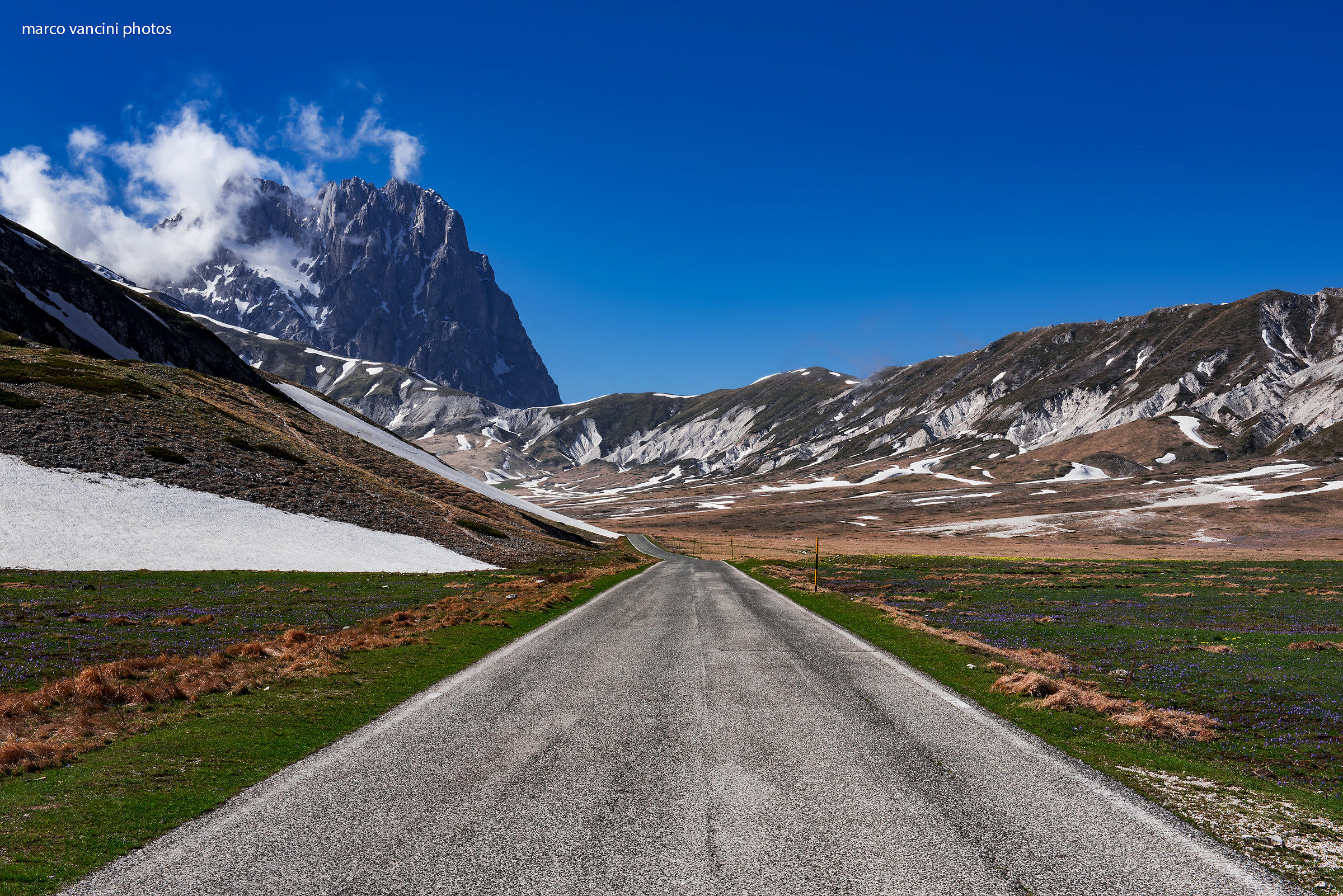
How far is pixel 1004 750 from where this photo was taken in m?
10.1

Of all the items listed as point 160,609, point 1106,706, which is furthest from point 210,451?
point 1106,706

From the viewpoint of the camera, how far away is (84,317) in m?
93.3

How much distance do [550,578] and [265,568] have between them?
17467 mm

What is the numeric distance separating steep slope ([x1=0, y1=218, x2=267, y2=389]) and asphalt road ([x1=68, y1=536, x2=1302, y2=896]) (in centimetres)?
9838

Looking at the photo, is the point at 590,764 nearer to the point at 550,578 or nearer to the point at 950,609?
the point at 950,609

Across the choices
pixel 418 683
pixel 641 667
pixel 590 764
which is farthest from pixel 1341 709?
pixel 418 683

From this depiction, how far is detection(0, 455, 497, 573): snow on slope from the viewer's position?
3694cm

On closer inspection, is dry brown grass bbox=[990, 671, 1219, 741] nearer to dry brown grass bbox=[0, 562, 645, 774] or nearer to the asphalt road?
the asphalt road

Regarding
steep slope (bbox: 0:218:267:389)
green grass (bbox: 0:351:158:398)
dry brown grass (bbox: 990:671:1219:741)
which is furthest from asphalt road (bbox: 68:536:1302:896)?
steep slope (bbox: 0:218:267:389)

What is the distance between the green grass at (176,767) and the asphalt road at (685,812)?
414 millimetres

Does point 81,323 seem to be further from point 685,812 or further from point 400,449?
point 685,812

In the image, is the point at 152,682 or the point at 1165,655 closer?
the point at 152,682

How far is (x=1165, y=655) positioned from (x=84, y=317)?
123 meters

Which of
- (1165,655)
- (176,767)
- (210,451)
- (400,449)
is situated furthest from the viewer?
(400,449)
